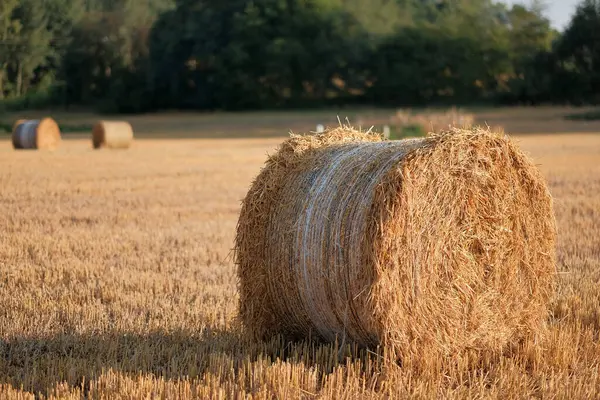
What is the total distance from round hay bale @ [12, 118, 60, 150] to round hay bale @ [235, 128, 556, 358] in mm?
20022

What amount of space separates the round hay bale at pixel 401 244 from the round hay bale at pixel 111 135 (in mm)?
20048

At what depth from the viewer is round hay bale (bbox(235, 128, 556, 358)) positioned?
5.27 m

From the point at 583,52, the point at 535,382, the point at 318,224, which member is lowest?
the point at 535,382

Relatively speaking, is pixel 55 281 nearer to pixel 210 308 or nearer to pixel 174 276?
pixel 174 276

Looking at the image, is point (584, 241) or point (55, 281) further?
point (584, 241)

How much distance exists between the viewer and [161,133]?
1534 inches

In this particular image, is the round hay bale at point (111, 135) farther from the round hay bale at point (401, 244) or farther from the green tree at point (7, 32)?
the green tree at point (7, 32)

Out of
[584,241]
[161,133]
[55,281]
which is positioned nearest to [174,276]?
[55,281]

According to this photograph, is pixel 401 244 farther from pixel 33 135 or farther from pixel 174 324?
pixel 33 135

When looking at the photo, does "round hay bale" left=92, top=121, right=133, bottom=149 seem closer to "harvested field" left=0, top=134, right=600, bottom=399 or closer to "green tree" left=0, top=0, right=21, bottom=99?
"harvested field" left=0, top=134, right=600, bottom=399

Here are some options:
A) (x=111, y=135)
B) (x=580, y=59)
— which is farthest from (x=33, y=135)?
(x=580, y=59)

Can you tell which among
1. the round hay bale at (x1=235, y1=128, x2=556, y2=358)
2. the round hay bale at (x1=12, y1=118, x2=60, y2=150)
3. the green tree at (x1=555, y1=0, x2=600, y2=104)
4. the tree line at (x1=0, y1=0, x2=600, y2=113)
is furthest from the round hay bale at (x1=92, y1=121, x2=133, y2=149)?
the green tree at (x1=555, y1=0, x2=600, y2=104)

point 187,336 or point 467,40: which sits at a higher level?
point 467,40

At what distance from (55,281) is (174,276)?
1022mm
